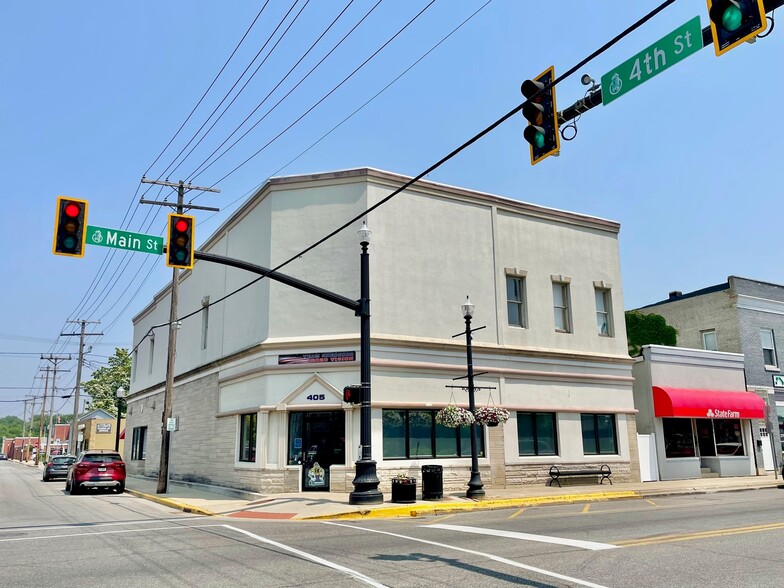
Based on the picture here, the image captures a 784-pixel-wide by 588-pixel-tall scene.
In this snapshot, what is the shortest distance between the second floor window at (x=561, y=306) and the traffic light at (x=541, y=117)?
54.5 ft

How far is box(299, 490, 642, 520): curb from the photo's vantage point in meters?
15.8

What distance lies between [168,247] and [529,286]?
15.2 m

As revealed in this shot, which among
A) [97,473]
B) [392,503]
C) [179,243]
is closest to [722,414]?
[392,503]

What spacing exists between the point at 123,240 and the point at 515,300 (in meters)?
15.2

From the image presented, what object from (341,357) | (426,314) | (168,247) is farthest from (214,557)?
(426,314)

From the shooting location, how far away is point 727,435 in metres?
28.3

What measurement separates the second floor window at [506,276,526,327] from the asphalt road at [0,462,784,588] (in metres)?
8.98

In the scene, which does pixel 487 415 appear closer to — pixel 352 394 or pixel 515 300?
pixel 352 394

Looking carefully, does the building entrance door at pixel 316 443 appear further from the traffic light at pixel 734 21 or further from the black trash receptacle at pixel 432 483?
the traffic light at pixel 734 21

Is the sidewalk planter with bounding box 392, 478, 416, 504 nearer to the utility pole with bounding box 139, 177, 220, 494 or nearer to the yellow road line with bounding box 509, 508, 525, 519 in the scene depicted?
the yellow road line with bounding box 509, 508, 525, 519

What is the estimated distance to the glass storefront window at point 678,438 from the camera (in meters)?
26.6

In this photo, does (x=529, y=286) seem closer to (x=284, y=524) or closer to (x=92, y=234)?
(x=284, y=524)

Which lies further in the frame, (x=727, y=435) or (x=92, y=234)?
(x=727, y=435)

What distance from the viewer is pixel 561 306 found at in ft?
84.1
